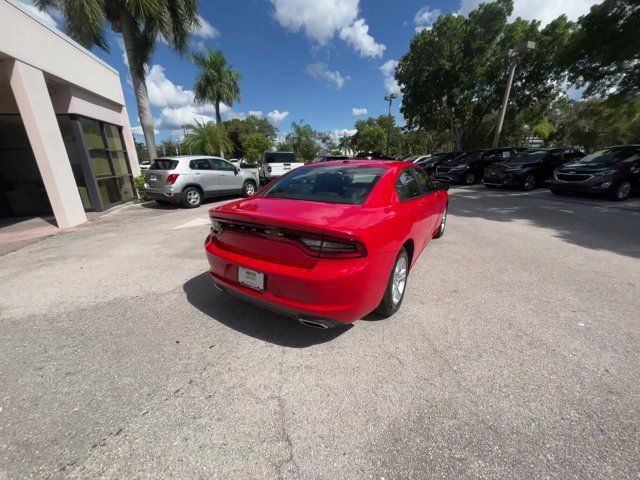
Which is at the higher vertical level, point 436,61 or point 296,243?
point 436,61

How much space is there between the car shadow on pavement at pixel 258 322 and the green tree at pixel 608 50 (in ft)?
56.2

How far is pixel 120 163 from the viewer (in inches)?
418

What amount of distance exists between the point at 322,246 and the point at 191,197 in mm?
8135

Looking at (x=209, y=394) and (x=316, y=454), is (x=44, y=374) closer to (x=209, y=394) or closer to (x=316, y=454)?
(x=209, y=394)

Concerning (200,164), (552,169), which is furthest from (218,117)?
(552,169)

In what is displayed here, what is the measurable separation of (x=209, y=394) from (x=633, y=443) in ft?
8.47

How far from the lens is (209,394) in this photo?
1945 millimetres

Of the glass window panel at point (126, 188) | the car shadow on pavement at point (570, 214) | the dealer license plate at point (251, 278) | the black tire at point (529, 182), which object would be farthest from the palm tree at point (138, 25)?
the black tire at point (529, 182)

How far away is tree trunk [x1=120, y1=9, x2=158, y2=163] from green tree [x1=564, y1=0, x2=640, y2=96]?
1894 cm

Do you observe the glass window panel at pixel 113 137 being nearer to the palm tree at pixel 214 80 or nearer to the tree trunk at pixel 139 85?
the tree trunk at pixel 139 85

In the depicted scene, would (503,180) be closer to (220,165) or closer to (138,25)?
(220,165)

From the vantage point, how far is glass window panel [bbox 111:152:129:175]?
10.1 m

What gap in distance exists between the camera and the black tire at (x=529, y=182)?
11.1 meters

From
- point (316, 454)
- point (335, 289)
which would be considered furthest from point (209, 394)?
point (335, 289)
